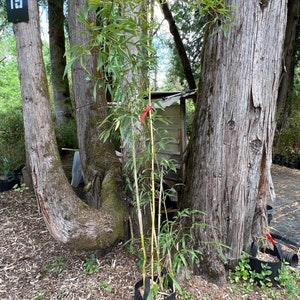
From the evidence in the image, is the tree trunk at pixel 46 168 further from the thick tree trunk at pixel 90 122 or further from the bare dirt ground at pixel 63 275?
the thick tree trunk at pixel 90 122

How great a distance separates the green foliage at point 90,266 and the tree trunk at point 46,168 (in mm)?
301

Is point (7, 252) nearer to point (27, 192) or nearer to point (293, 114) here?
point (27, 192)

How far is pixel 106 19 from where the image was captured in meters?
1.24

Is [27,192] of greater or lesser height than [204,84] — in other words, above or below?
below

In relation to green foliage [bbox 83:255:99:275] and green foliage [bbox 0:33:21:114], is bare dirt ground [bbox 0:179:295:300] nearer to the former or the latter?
green foliage [bbox 83:255:99:275]

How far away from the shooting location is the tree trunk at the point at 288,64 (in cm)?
634

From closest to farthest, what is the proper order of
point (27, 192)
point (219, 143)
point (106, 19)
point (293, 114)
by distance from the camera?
1. point (106, 19)
2. point (219, 143)
3. point (27, 192)
4. point (293, 114)

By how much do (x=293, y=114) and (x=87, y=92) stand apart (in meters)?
6.36

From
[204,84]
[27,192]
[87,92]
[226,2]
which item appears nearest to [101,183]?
[87,92]

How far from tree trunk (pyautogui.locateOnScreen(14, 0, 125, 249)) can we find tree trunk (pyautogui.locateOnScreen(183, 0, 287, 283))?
0.75 meters

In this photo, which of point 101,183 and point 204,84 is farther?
point 101,183

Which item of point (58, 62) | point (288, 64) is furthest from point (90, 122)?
point (288, 64)

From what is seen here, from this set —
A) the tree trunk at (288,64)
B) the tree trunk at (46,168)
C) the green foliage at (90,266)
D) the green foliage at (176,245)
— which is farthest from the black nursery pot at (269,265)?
the tree trunk at (288,64)

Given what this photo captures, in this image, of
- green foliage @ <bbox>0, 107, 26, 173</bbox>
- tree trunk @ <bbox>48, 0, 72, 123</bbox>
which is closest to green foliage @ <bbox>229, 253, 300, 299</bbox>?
A: green foliage @ <bbox>0, 107, 26, 173</bbox>
